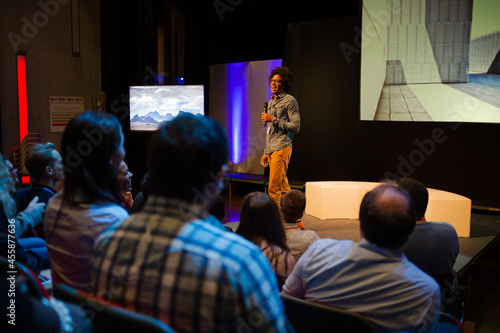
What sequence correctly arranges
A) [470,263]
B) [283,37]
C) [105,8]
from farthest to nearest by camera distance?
[105,8]
[283,37]
[470,263]

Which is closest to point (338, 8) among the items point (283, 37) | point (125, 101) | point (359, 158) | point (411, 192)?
point (283, 37)

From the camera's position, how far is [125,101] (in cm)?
778

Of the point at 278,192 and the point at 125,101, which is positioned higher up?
the point at 125,101

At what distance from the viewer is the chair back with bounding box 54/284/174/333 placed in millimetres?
877

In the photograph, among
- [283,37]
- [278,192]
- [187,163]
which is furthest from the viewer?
[283,37]

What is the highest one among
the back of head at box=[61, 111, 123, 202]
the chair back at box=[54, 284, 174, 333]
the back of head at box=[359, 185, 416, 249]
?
the back of head at box=[61, 111, 123, 202]

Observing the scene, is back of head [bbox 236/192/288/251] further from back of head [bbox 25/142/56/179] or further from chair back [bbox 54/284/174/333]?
back of head [bbox 25/142/56/179]

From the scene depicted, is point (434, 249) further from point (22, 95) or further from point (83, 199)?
point (22, 95)

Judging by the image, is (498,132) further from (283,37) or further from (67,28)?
(67,28)

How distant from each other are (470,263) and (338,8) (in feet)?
13.8

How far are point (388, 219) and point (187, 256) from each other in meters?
0.86

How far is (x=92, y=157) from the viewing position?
1.56 m

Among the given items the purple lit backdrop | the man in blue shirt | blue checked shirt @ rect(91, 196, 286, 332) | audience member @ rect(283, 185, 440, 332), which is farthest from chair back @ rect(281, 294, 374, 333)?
the purple lit backdrop

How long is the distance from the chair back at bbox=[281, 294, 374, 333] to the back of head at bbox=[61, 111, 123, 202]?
73cm
